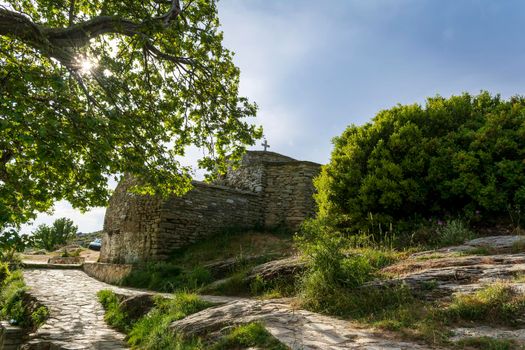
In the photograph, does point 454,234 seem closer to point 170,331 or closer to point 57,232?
point 170,331

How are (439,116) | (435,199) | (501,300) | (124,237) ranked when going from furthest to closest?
(124,237) < (439,116) < (435,199) < (501,300)

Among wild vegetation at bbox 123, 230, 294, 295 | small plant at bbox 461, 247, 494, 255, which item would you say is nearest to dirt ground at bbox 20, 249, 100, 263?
wild vegetation at bbox 123, 230, 294, 295

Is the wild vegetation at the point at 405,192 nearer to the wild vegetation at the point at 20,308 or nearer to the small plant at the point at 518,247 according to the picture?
the small plant at the point at 518,247

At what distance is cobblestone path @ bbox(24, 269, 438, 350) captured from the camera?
352 cm

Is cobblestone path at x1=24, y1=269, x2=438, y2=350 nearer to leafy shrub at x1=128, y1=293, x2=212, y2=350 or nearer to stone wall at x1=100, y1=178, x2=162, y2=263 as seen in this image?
leafy shrub at x1=128, y1=293, x2=212, y2=350

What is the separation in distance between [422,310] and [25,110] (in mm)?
5670

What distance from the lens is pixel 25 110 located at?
464 cm

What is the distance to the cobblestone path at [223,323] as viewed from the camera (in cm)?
352

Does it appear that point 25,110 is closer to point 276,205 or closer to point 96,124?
point 96,124

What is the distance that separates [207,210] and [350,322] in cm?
960

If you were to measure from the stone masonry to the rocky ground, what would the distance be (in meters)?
5.05

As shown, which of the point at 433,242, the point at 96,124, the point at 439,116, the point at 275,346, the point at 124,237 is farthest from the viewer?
the point at 124,237

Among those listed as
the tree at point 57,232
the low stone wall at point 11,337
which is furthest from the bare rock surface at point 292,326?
the tree at point 57,232

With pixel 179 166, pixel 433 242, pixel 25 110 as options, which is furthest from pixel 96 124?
pixel 433 242
